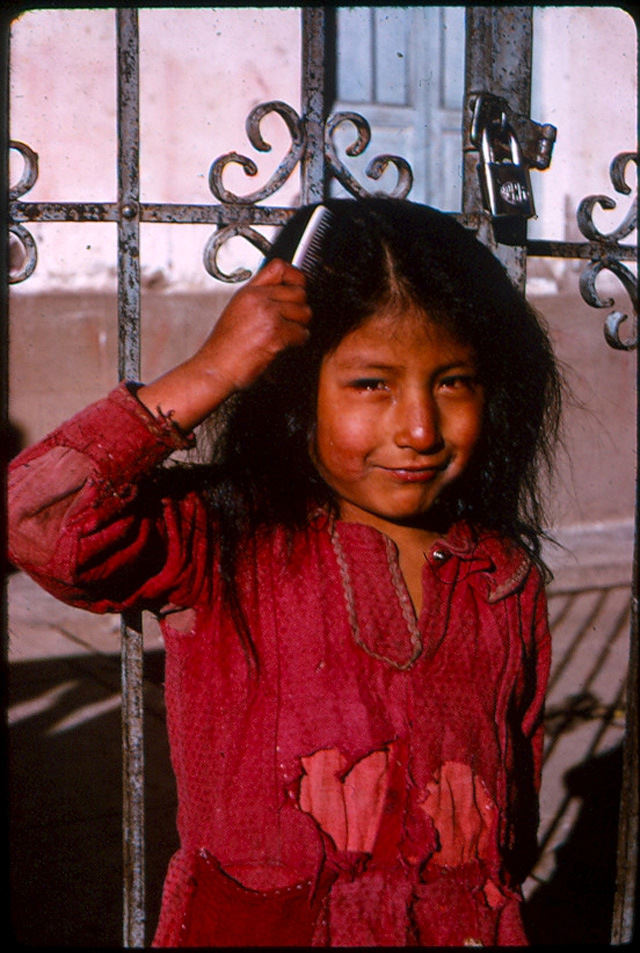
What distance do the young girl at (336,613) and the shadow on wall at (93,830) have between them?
970 millimetres

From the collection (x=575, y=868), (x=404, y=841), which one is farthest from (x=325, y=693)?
(x=575, y=868)

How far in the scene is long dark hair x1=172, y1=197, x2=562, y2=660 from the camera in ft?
4.51

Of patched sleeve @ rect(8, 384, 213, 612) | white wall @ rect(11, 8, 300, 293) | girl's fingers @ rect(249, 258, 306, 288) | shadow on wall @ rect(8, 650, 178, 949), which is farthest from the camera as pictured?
white wall @ rect(11, 8, 300, 293)

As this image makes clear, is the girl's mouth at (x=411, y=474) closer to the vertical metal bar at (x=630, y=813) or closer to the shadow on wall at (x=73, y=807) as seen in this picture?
the vertical metal bar at (x=630, y=813)

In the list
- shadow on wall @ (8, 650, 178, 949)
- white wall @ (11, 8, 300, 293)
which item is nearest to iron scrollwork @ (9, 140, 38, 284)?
shadow on wall @ (8, 650, 178, 949)

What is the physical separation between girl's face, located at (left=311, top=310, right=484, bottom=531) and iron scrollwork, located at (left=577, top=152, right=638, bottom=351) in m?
0.33

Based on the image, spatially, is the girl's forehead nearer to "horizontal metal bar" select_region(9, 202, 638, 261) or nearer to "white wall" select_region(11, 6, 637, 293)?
"horizontal metal bar" select_region(9, 202, 638, 261)

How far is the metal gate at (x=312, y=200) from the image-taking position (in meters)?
1.45

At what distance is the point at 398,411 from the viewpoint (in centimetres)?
134

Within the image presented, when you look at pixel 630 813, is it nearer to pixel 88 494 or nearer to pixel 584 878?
pixel 88 494

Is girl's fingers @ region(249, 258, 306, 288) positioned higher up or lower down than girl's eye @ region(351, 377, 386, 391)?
higher up

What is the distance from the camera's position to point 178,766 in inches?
56.5

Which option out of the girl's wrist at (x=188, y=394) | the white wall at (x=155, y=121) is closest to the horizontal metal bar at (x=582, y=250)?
the girl's wrist at (x=188, y=394)

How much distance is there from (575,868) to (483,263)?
2317 millimetres
